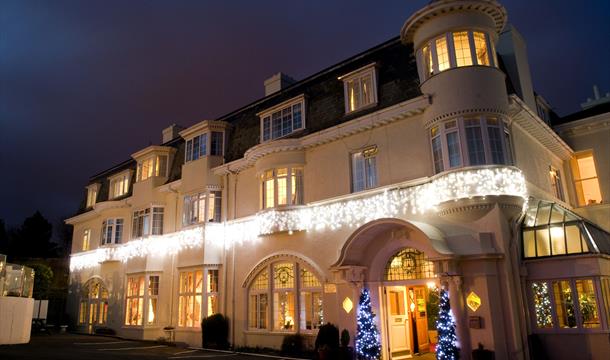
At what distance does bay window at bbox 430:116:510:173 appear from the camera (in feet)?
46.4

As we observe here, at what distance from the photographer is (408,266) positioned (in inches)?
605

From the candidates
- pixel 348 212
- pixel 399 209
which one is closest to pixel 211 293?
pixel 348 212

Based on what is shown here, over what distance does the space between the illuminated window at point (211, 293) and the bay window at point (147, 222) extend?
5.45m

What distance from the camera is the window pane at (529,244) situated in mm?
13930

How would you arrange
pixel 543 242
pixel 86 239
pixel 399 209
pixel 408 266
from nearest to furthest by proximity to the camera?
pixel 543 242 → pixel 408 266 → pixel 399 209 → pixel 86 239

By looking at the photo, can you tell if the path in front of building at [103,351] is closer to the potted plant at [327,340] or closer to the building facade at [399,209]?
the building facade at [399,209]

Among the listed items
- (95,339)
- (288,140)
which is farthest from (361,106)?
(95,339)

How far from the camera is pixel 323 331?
15.6 metres

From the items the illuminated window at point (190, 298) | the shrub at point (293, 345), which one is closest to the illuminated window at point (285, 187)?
the shrub at point (293, 345)

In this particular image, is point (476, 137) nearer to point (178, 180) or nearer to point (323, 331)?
point (323, 331)

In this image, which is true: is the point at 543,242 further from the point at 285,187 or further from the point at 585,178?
the point at 285,187

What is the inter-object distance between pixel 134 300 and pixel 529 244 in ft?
67.6

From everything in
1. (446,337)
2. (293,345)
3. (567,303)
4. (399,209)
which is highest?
(399,209)

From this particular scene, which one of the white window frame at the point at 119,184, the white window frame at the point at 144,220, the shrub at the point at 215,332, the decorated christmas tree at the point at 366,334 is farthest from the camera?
the white window frame at the point at 119,184
